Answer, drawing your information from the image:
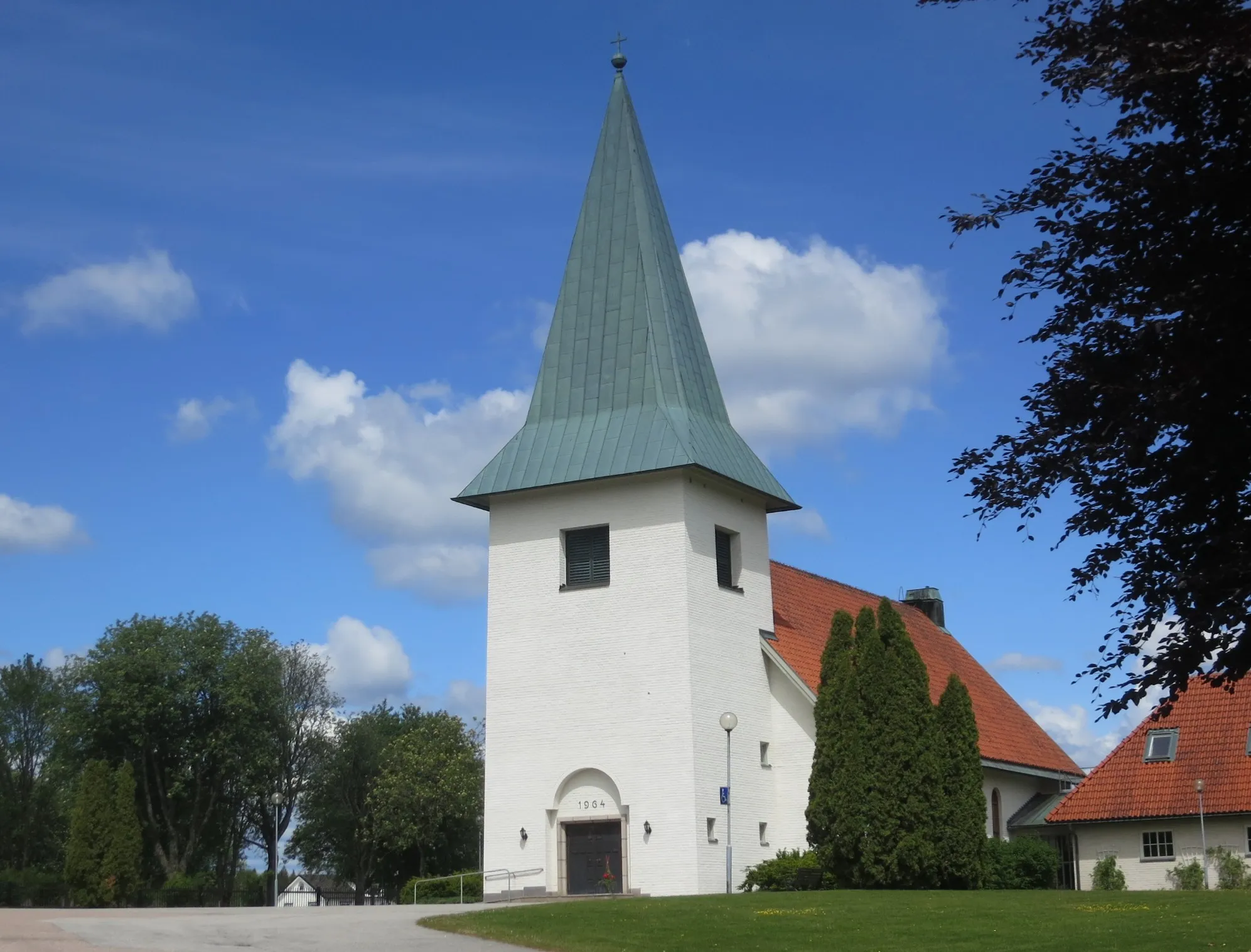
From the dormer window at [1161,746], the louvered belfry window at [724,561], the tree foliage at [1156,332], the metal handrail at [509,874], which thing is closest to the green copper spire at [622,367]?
the louvered belfry window at [724,561]

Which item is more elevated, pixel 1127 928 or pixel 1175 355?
pixel 1175 355

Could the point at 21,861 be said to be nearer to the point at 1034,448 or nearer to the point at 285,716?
the point at 285,716

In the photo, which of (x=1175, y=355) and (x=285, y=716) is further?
(x=285, y=716)

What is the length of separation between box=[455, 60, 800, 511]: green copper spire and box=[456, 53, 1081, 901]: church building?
5cm

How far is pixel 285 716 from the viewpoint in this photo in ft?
204

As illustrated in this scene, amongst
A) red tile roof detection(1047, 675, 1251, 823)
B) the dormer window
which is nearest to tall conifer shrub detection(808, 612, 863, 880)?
red tile roof detection(1047, 675, 1251, 823)

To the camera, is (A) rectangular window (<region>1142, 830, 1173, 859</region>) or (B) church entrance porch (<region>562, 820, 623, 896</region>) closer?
(B) church entrance porch (<region>562, 820, 623, 896</region>)

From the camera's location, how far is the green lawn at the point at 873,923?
17.0 meters

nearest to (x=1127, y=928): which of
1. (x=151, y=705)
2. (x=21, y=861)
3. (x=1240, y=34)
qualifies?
(x=1240, y=34)

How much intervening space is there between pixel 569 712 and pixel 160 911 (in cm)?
945

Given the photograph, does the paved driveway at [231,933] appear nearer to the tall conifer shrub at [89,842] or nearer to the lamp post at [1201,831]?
the lamp post at [1201,831]

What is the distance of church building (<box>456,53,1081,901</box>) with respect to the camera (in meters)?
30.0

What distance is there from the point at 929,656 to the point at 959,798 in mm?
15366

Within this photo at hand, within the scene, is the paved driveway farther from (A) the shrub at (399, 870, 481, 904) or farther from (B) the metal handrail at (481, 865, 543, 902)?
(A) the shrub at (399, 870, 481, 904)
